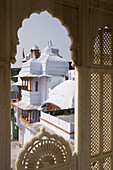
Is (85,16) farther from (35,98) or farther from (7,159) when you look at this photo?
(35,98)

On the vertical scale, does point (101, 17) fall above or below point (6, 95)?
above

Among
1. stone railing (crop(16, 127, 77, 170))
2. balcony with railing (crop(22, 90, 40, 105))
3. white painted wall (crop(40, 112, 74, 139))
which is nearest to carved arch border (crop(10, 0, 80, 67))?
stone railing (crop(16, 127, 77, 170))

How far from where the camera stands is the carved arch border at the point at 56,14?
47.1 inches

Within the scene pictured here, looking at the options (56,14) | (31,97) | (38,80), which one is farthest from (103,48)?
(38,80)

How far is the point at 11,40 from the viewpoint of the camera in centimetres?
118

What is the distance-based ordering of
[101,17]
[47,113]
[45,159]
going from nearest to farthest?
[45,159] → [101,17] → [47,113]

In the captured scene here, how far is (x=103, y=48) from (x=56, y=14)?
551 mm

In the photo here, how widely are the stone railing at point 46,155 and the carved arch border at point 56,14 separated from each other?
615 millimetres

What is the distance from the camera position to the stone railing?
1.25m

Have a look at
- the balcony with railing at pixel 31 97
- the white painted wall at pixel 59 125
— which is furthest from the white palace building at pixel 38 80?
the white painted wall at pixel 59 125

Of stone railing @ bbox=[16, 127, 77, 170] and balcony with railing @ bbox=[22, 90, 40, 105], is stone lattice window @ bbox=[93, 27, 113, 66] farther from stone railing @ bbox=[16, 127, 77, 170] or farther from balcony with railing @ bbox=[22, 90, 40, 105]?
balcony with railing @ bbox=[22, 90, 40, 105]

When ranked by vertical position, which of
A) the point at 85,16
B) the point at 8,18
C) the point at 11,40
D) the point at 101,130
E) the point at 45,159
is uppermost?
the point at 85,16

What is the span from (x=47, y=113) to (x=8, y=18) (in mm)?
4519

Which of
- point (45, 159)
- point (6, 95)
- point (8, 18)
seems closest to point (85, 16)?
point (8, 18)
